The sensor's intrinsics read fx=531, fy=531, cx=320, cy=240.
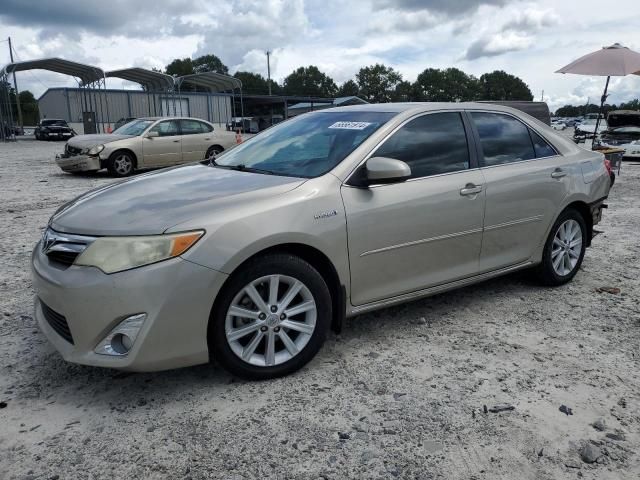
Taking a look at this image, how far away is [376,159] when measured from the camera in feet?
10.5

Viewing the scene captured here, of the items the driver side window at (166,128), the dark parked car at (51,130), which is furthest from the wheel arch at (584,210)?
the dark parked car at (51,130)

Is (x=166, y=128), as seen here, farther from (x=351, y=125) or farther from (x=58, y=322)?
(x=58, y=322)

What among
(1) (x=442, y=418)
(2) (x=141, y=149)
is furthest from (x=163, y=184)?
(2) (x=141, y=149)

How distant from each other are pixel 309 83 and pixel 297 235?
116 m

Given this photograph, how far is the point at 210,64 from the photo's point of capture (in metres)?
118

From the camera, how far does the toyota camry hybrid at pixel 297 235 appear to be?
2592 millimetres

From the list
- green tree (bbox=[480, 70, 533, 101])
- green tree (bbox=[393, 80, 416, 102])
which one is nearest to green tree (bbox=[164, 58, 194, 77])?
green tree (bbox=[393, 80, 416, 102])

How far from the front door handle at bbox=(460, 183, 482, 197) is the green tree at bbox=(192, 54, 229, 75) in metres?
118

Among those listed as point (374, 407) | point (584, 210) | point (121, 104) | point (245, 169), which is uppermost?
point (121, 104)

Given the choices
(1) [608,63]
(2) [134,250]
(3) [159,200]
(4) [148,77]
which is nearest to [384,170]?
(3) [159,200]

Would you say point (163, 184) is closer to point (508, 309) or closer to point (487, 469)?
point (487, 469)

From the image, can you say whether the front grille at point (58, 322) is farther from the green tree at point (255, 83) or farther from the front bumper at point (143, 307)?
the green tree at point (255, 83)

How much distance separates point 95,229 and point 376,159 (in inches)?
63.7

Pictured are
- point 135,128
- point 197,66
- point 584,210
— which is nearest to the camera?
point 584,210
